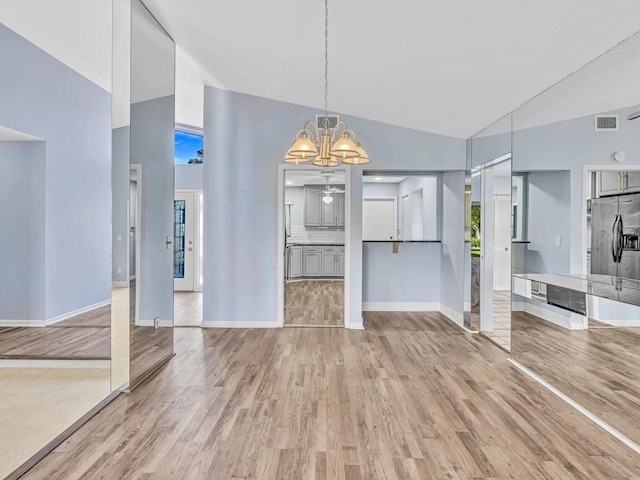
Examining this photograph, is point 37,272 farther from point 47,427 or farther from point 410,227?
point 410,227

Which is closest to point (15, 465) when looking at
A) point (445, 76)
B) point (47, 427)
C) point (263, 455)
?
point (47, 427)

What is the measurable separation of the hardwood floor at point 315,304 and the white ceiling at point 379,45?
2.96 m

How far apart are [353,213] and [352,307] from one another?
1.28m

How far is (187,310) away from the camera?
5980mm

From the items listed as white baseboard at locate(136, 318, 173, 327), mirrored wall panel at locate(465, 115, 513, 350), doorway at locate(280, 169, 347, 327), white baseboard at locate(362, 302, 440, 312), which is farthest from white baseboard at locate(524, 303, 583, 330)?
white baseboard at locate(136, 318, 173, 327)

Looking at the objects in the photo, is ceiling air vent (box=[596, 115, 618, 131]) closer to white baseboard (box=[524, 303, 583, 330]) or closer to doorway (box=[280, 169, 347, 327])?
white baseboard (box=[524, 303, 583, 330])

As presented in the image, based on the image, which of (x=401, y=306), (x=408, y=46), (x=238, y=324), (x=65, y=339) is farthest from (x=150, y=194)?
(x=401, y=306)

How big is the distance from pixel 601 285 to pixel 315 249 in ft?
21.0

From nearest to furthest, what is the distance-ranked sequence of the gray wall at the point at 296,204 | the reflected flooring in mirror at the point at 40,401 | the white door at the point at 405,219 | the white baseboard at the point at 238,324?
the reflected flooring in mirror at the point at 40,401 < the white baseboard at the point at 238,324 < the white door at the point at 405,219 < the gray wall at the point at 296,204

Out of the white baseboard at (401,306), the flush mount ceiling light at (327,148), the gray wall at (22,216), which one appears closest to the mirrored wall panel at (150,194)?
the flush mount ceiling light at (327,148)

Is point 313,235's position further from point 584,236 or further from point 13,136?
point 584,236

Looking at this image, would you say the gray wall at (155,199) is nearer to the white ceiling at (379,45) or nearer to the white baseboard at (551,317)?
the white ceiling at (379,45)

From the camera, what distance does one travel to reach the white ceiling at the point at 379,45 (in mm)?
2562

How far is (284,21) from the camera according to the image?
3.13 m
